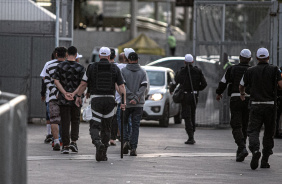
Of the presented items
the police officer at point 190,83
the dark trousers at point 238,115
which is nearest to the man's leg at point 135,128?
the dark trousers at point 238,115

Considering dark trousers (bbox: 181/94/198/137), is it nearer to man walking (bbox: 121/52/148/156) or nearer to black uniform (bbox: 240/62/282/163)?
man walking (bbox: 121/52/148/156)

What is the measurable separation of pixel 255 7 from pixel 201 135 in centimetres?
395

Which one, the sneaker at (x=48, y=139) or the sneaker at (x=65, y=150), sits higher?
the sneaker at (x=65, y=150)

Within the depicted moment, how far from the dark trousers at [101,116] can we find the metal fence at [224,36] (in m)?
7.84

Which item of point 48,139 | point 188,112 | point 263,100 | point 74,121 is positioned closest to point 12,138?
point 263,100

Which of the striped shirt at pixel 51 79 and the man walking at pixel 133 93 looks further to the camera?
the striped shirt at pixel 51 79

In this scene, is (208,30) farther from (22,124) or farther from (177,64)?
(22,124)

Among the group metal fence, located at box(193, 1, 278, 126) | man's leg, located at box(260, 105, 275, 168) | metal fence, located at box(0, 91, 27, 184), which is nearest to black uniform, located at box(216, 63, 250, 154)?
man's leg, located at box(260, 105, 275, 168)

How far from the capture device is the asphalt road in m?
9.82

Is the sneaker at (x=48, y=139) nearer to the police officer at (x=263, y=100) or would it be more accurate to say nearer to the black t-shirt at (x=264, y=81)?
the police officer at (x=263, y=100)

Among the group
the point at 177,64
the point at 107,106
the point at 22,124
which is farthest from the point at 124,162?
the point at 177,64

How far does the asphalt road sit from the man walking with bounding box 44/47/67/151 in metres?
0.34

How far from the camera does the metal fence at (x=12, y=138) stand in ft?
18.0

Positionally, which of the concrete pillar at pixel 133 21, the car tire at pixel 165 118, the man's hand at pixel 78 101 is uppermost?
the concrete pillar at pixel 133 21
